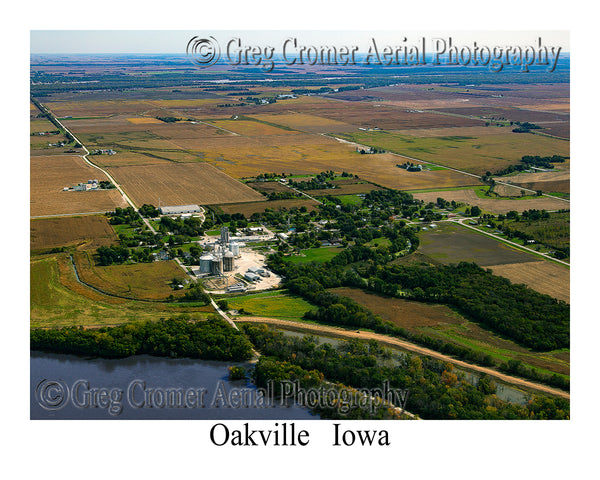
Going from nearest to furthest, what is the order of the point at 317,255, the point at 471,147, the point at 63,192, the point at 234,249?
the point at 234,249
the point at 317,255
the point at 63,192
the point at 471,147

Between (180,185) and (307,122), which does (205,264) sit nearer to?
(180,185)

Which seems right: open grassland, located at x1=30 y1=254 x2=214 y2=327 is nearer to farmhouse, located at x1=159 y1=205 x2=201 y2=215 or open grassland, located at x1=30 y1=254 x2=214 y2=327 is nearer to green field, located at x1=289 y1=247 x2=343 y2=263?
green field, located at x1=289 y1=247 x2=343 y2=263

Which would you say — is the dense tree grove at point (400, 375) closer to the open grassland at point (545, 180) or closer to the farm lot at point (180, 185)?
the farm lot at point (180, 185)

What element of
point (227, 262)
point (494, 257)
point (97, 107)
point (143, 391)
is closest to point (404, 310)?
point (494, 257)

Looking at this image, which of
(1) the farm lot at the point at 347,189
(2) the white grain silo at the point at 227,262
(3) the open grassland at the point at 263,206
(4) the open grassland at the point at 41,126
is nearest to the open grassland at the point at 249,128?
(4) the open grassland at the point at 41,126

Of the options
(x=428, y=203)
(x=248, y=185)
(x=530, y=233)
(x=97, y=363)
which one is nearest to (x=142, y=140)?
(x=248, y=185)
